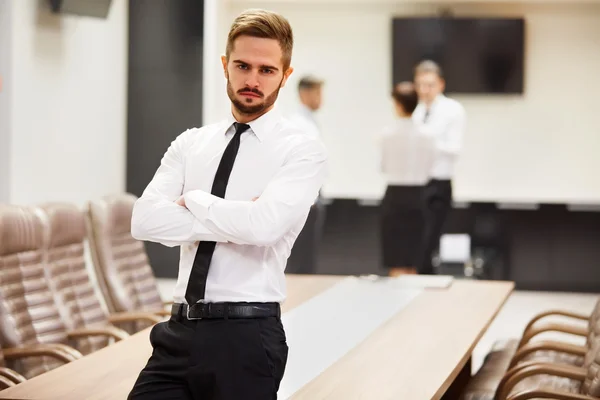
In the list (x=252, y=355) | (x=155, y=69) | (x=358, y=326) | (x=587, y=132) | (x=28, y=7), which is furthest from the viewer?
(x=587, y=132)

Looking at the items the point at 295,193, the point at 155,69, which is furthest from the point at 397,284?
the point at 155,69

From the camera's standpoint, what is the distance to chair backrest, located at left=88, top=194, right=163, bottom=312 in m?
5.34

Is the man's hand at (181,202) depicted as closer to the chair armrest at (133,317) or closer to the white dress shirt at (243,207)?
the white dress shirt at (243,207)

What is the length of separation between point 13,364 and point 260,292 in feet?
7.51

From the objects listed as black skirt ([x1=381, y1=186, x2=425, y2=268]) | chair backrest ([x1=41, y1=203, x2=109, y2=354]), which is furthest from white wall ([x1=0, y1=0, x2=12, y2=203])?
black skirt ([x1=381, y1=186, x2=425, y2=268])

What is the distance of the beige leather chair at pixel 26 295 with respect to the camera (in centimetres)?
441

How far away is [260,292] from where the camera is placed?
2.40 m

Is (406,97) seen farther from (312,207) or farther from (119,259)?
(119,259)

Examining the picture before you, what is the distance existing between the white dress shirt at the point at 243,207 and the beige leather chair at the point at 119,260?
2618 mm

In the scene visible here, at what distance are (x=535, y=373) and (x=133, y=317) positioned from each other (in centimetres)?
201

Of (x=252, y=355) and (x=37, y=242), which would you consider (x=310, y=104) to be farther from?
(x=252, y=355)

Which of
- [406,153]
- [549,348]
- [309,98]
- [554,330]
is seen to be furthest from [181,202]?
[309,98]

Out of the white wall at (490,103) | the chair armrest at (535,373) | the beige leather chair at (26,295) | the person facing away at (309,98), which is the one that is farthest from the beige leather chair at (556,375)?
the white wall at (490,103)

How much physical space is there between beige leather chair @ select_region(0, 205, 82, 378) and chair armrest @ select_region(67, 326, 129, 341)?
2.3 inches
